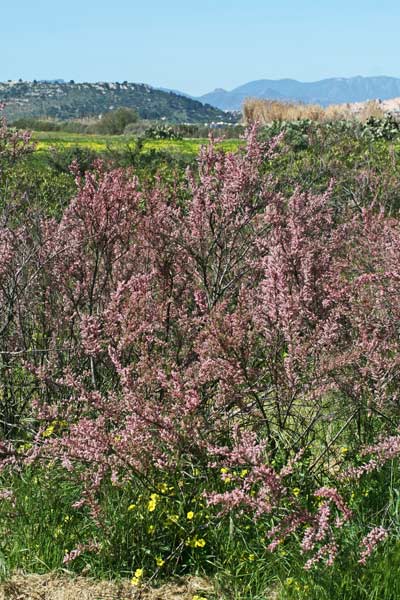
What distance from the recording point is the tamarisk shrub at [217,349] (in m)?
3.84

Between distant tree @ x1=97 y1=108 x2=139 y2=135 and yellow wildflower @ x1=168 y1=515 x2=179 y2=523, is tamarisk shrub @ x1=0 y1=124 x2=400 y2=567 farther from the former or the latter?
distant tree @ x1=97 y1=108 x2=139 y2=135

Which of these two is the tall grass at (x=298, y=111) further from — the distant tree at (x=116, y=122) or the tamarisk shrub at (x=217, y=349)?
the tamarisk shrub at (x=217, y=349)

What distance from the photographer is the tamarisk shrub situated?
151 inches

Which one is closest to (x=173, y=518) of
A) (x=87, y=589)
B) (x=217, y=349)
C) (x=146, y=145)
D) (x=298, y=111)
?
(x=87, y=589)

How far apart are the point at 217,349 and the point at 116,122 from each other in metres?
49.2

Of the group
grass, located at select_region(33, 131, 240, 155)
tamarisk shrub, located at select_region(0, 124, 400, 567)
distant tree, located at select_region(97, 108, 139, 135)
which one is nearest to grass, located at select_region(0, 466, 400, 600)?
tamarisk shrub, located at select_region(0, 124, 400, 567)

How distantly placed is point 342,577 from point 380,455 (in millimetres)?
634

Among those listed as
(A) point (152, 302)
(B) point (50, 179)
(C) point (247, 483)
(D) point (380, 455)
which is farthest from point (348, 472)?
(B) point (50, 179)

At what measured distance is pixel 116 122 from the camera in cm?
5134

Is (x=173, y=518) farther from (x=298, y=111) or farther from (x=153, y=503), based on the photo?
(x=298, y=111)

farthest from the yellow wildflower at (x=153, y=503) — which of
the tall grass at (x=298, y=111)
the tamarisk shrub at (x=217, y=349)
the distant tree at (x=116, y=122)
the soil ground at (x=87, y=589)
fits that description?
the distant tree at (x=116, y=122)

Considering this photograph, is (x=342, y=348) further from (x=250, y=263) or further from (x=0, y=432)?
A: (x=0, y=432)

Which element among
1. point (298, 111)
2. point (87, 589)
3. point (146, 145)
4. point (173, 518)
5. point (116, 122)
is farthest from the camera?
point (116, 122)

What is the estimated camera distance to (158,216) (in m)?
5.62
